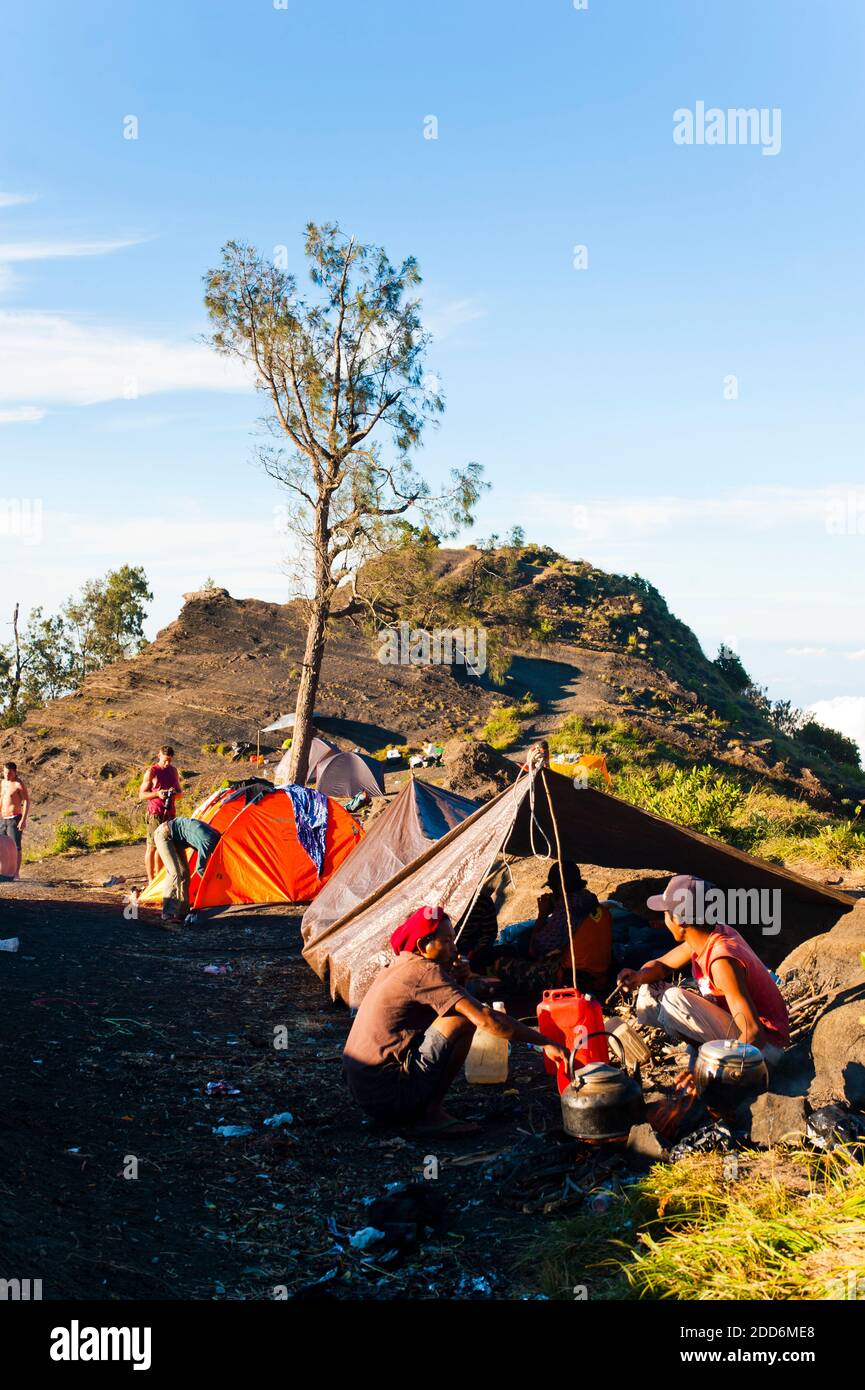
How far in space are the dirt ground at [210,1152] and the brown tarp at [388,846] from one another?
0.87 meters

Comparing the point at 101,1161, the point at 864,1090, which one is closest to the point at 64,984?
the point at 101,1161

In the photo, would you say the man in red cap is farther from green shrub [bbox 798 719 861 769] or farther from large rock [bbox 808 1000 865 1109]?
green shrub [bbox 798 719 861 769]

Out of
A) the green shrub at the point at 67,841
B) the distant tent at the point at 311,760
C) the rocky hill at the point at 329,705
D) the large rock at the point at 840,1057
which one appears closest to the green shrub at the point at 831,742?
the rocky hill at the point at 329,705

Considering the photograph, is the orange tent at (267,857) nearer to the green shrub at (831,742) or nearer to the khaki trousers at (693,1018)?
the khaki trousers at (693,1018)

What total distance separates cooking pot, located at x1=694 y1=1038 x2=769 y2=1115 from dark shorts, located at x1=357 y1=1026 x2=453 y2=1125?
1.40 meters

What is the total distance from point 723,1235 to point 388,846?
23.2 feet

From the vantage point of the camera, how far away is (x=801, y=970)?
7.79m

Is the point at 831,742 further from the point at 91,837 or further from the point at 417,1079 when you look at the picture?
the point at 417,1079

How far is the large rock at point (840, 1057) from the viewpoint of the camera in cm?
536

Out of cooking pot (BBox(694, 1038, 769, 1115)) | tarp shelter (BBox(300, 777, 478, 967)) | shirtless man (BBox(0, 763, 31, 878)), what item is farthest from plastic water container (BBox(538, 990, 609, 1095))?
shirtless man (BBox(0, 763, 31, 878))

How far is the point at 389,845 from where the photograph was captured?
11266 mm

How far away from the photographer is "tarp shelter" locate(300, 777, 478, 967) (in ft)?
36.3
